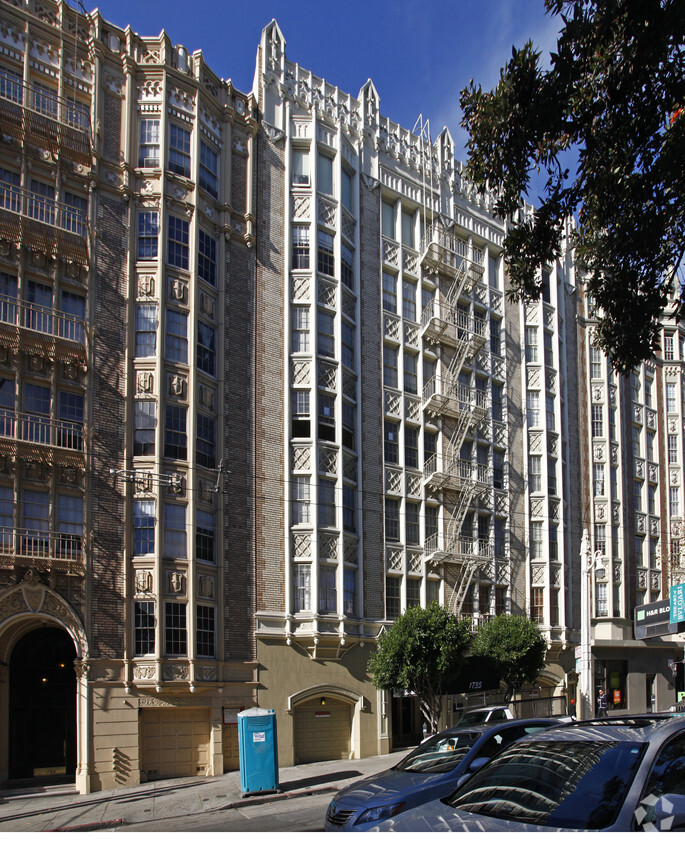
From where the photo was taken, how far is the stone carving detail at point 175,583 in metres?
26.7

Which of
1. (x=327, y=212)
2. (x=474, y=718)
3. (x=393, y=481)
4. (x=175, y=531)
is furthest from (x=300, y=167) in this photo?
(x=474, y=718)

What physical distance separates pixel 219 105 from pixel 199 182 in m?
3.84

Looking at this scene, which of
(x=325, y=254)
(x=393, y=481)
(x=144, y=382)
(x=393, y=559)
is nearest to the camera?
(x=144, y=382)

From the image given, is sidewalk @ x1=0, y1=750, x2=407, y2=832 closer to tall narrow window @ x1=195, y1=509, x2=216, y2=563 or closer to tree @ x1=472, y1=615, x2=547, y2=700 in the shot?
tall narrow window @ x1=195, y1=509, x2=216, y2=563

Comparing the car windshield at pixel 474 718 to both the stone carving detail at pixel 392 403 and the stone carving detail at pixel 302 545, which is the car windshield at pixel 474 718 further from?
the stone carving detail at pixel 392 403

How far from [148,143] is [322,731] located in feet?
74.3

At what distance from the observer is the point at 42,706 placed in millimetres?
25828

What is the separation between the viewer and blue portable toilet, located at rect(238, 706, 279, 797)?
2080 centimetres

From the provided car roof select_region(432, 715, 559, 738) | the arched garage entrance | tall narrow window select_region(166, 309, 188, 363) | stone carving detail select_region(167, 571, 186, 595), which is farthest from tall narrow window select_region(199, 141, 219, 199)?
car roof select_region(432, 715, 559, 738)

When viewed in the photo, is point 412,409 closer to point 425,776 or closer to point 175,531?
point 175,531

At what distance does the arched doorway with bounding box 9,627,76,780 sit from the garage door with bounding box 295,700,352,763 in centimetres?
817

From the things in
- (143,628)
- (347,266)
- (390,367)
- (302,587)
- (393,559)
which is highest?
(347,266)

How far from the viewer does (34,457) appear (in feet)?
80.5

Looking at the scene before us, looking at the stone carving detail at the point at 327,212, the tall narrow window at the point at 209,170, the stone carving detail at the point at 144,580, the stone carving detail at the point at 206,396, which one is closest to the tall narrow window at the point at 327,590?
the stone carving detail at the point at 144,580
